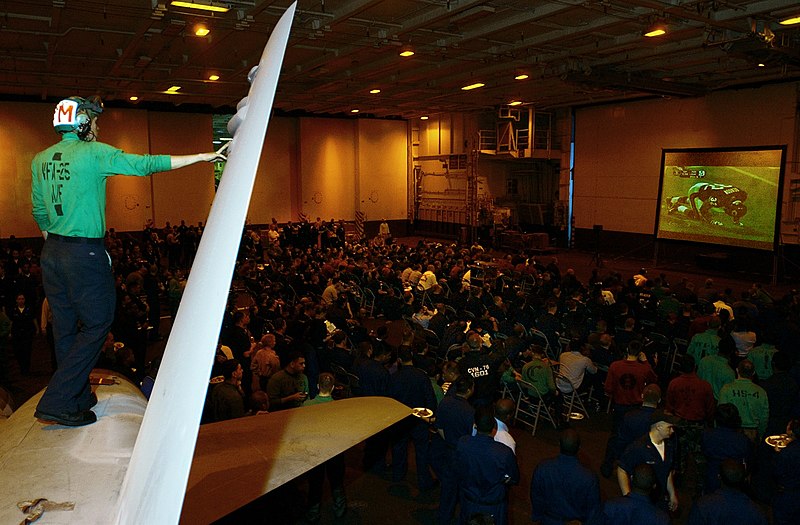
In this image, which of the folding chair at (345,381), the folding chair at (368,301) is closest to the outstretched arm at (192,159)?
the folding chair at (345,381)

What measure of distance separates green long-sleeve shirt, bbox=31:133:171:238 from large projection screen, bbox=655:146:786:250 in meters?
18.6

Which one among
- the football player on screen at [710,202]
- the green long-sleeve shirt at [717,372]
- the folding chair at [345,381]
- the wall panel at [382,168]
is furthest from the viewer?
the wall panel at [382,168]

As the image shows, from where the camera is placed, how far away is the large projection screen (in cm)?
1747

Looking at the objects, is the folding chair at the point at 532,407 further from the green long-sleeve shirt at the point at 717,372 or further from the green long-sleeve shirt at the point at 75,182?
the green long-sleeve shirt at the point at 75,182

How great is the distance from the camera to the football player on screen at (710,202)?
1838 centimetres

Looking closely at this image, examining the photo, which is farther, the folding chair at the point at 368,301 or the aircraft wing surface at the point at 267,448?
the folding chair at the point at 368,301

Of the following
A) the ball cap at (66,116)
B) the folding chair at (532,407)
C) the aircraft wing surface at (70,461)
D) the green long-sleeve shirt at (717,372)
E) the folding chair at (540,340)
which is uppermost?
the ball cap at (66,116)

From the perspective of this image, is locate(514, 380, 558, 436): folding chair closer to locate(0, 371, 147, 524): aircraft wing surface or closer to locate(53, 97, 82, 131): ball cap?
locate(0, 371, 147, 524): aircraft wing surface

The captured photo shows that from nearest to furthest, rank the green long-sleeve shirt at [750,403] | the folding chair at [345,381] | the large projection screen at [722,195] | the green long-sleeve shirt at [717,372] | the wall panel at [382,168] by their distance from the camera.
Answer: the green long-sleeve shirt at [750,403]
the green long-sleeve shirt at [717,372]
the folding chair at [345,381]
the large projection screen at [722,195]
the wall panel at [382,168]

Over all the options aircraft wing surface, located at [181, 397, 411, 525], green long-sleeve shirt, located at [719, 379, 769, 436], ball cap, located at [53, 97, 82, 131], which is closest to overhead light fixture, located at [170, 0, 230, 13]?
ball cap, located at [53, 97, 82, 131]

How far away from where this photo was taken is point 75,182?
209 cm

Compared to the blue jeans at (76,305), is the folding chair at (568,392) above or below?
below

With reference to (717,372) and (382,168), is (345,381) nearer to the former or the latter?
(717,372)

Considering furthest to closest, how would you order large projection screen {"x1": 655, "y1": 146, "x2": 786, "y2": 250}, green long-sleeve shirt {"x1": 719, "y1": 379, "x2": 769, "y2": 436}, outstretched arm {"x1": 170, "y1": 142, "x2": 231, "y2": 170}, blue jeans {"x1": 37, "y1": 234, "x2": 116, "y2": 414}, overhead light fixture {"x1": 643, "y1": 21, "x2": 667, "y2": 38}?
large projection screen {"x1": 655, "y1": 146, "x2": 786, "y2": 250}
overhead light fixture {"x1": 643, "y1": 21, "x2": 667, "y2": 38}
green long-sleeve shirt {"x1": 719, "y1": 379, "x2": 769, "y2": 436}
blue jeans {"x1": 37, "y1": 234, "x2": 116, "y2": 414}
outstretched arm {"x1": 170, "y1": 142, "x2": 231, "y2": 170}
